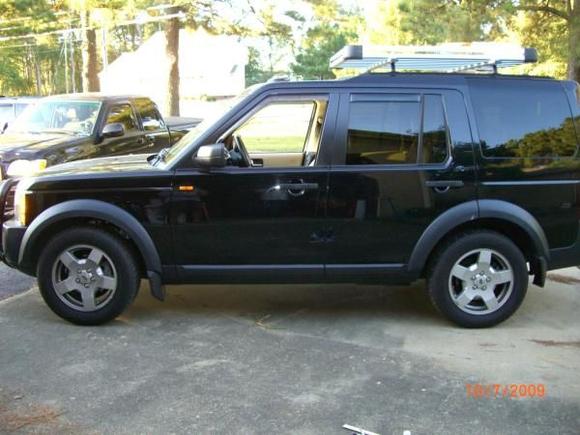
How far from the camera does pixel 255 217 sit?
478 centimetres

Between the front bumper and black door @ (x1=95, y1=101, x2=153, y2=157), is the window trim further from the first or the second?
black door @ (x1=95, y1=101, x2=153, y2=157)

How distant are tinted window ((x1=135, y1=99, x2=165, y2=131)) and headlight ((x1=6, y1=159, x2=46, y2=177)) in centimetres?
272

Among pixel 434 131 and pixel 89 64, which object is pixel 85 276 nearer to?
pixel 434 131

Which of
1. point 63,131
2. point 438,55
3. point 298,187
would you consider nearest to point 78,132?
point 63,131

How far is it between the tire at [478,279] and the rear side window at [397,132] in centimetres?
70

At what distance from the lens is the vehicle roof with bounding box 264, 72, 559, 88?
4855 mm

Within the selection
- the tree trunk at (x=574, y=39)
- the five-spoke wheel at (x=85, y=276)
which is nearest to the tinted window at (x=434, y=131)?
the five-spoke wheel at (x=85, y=276)

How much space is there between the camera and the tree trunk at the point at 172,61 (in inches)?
840

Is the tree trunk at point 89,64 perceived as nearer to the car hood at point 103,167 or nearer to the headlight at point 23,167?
the headlight at point 23,167

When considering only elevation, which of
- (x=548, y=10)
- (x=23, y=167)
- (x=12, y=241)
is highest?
(x=548, y=10)

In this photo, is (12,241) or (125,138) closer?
(12,241)

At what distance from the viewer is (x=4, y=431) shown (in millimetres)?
3414

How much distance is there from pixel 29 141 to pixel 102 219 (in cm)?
399
